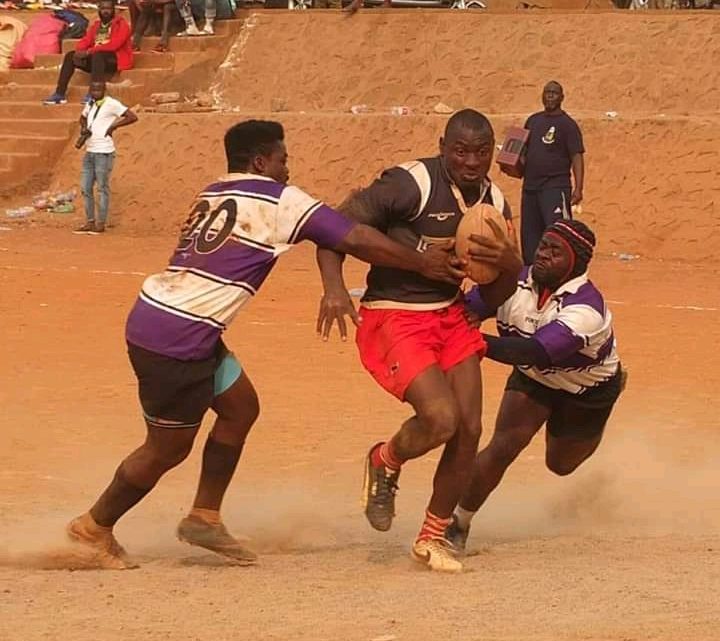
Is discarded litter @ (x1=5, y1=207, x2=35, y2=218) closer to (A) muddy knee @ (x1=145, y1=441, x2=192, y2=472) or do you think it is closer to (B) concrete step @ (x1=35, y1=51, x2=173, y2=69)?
(B) concrete step @ (x1=35, y1=51, x2=173, y2=69)

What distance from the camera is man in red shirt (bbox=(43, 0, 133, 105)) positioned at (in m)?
24.7

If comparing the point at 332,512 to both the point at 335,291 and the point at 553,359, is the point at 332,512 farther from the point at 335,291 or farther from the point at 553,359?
the point at 335,291

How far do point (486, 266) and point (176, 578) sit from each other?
1774 millimetres

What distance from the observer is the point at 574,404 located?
7613 millimetres

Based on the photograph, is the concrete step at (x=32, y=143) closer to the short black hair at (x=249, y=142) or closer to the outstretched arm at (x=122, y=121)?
the outstretched arm at (x=122, y=121)

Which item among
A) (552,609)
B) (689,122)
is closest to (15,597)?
(552,609)

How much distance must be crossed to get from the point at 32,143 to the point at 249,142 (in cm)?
1873

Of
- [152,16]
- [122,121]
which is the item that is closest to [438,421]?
[122,121]

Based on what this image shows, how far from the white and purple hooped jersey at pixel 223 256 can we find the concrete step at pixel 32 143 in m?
18.6

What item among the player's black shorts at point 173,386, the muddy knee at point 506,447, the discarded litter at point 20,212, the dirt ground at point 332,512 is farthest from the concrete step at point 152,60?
the player's black shorts at point 173,386

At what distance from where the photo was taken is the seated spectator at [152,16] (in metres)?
25.8

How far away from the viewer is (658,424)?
10344 millimetres

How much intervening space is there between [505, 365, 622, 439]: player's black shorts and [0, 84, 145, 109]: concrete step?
1843 cm

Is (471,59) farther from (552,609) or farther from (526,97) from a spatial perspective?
(552,609)
